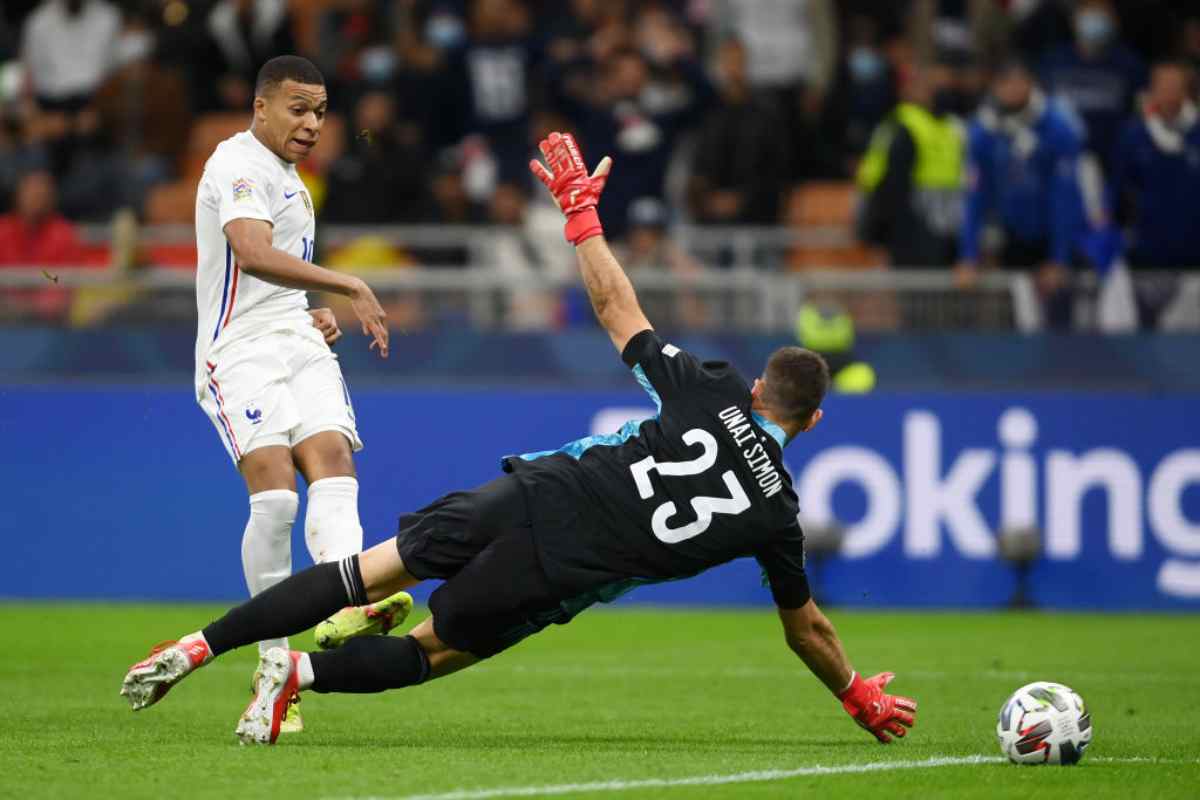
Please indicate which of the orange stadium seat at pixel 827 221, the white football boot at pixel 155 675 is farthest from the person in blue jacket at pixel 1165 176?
the white football boot at pixel 155 675

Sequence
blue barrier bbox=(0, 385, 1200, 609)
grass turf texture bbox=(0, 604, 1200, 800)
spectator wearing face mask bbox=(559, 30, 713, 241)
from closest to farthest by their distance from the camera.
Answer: grass turf texture bbox=(0, 604, 1200, 800), blue barrier bbox=(0, 385, 1200, 609), spectator wearing face mask bbox=(559, 30, 713, 241)

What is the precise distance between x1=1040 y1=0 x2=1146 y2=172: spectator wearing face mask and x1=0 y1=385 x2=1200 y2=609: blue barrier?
12.8 feet

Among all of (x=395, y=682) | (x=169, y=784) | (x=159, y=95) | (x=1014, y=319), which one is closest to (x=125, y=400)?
(x=159, y=95)

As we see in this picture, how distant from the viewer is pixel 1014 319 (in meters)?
14.4

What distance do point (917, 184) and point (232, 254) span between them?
861 cm

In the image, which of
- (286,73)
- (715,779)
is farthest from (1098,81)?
(715,779)

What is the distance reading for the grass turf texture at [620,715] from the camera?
6215 millimetres

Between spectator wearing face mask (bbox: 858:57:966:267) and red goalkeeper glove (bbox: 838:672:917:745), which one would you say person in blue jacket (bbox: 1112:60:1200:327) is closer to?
spectator wearing face mask (bbox: 858:57:966:267)

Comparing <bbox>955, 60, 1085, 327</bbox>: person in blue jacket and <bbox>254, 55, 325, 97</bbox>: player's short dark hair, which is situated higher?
<bbox>254, 55, 325, 97</bbox>: player's short dark hair

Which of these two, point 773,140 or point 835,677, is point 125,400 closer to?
point 773,140

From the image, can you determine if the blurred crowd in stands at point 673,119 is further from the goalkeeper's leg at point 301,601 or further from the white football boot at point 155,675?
the white football boot at point 155,675

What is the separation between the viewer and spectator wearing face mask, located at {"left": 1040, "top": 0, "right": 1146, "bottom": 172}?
1722 centimetres

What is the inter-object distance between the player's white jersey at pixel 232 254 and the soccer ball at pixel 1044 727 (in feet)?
10.2

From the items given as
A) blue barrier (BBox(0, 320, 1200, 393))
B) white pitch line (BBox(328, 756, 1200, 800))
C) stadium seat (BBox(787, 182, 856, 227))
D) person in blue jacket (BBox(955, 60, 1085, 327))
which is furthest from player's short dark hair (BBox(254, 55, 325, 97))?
stadium seat (BBox(787, 182, 856, 227))
